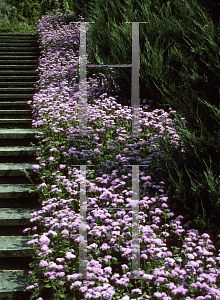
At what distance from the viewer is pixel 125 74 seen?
6188mm

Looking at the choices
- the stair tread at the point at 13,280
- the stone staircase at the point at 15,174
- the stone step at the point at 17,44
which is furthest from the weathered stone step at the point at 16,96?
the stair tread at the point at 13,280

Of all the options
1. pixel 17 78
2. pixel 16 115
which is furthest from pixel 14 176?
pixel 17 78

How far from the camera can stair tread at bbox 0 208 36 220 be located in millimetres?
3867

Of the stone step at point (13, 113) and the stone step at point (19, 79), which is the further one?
the stone step at point (19, 79)

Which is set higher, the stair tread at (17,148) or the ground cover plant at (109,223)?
the stair tread at (17,148)

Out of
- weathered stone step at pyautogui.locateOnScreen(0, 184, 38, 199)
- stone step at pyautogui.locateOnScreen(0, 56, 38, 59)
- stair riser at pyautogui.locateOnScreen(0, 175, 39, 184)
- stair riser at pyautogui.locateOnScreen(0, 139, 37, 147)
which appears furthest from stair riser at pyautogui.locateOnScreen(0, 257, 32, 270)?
stone step at pyautogui.locateOnScreen(0, 56, 38, 59)

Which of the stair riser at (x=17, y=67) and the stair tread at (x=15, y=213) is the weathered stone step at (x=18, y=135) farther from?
the stair riser at (x=17, y=67)

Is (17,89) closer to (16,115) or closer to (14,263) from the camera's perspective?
(16,115)

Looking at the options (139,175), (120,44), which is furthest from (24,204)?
(120,44)

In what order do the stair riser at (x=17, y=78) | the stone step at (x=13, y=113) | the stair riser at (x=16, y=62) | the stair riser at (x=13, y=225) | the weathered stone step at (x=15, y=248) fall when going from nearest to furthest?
the weathered stone step at (x=15, y=248), the stair riser at (x=13, y=225), the stone step at (x=13, y=113), the stair riser at (x=17, y=78), the stair riser at (x=16, y=62)

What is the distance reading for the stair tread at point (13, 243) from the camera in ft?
11.4

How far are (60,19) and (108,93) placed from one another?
23.9ft

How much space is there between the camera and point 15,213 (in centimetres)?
400

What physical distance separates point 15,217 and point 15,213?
0.45ft
